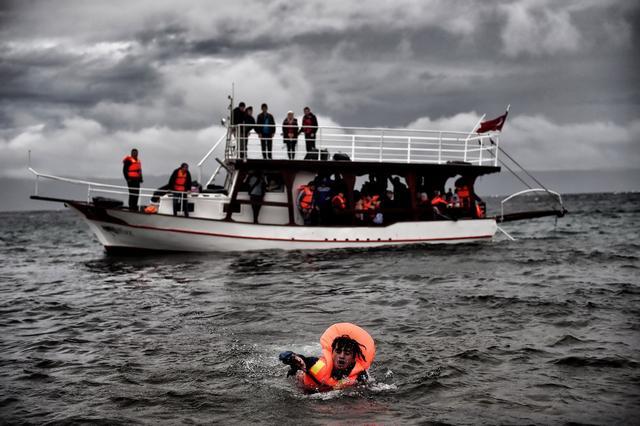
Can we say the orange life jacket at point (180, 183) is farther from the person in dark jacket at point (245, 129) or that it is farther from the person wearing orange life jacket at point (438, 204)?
the person wearing orange life jacket at point (438, 204)

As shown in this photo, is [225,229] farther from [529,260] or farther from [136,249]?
[529,260]

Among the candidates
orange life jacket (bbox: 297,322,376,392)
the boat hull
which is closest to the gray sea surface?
orange life jacket (bbox: 297,322,376,392)

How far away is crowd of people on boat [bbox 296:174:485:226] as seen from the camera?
70.9ft

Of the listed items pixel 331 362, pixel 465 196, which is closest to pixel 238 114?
pixel 465 196

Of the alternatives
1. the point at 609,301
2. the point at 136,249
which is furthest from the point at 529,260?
the point at 136,249

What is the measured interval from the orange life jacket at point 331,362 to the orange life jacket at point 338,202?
14422 millimetres

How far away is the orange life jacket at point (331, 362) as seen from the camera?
22.9 feet

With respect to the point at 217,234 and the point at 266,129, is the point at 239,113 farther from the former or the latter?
the point at 217,234

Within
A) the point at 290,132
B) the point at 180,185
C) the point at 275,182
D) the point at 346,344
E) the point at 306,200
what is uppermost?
the point at 290,132

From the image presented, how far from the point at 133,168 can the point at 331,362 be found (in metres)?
16.0

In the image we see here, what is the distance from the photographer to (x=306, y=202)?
846 inches

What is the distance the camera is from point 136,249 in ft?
71.3

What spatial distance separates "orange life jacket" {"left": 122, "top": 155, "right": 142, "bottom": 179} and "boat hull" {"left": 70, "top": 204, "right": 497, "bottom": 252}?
1391 millimetres

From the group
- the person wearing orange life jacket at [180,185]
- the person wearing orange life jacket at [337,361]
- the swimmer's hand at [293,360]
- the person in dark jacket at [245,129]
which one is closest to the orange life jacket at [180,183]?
the person wearing orange life jacket at [180,185]
